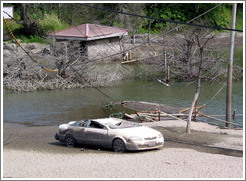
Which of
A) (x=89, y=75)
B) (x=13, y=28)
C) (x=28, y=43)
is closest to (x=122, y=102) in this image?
(x=89, y=75)

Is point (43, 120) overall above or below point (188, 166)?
below

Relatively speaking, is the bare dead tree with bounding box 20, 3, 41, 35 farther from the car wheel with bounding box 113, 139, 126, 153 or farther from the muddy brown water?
the car wheel with bounding box 113, 139, 126, 153

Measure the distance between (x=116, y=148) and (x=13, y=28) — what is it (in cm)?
3754

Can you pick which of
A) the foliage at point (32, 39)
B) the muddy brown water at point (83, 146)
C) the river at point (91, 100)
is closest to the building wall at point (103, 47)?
the river at point (91, 100)

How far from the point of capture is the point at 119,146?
15055mm

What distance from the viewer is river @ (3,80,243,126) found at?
85.7 ft

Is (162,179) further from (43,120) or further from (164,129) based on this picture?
(43,120)

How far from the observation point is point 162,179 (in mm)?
10633

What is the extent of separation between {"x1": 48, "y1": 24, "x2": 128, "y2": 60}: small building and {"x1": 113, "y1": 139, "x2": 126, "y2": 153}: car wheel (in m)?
21.8

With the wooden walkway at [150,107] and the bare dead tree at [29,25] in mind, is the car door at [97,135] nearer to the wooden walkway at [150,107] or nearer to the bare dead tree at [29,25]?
the wooden walkway at [150,107]

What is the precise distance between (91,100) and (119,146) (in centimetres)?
1599

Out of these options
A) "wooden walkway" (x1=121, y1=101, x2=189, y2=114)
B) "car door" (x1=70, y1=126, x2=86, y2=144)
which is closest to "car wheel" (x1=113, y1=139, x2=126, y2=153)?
"car door" (x1=70, y1=126, x2=86, y2=144)

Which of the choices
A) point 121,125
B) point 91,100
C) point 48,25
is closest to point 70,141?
point 121,125

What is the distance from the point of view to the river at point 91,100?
85.7 feet
